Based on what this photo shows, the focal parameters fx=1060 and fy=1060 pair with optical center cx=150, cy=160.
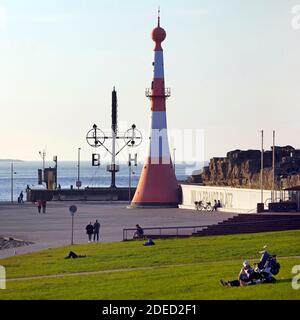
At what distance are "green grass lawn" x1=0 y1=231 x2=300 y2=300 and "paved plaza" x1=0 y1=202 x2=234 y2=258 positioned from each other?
16.3ft

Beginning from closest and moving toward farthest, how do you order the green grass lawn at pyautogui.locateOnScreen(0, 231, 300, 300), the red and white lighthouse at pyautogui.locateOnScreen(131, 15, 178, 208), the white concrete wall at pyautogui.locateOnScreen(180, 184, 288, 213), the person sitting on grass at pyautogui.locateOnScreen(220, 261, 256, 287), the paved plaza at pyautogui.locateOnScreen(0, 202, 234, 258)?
the green grass lawn at pyautogui.locateOnScreen(0, 231, 300, 300) → the person sitting on grass at pyautogui.locateOnScreen(220, 261, 256, 287) → the paved plaza at pyautogui.locateOnScreen(0, 202, 234, 258) → the white concrete wall at pyautogui.locateOnScreen(180, 184, 288, 213) → the red and white lighthouse at pyautogui.locateOnScreen(131, 15, 178, 208)

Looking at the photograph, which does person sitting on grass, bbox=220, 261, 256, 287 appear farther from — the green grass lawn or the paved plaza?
the paved plaza

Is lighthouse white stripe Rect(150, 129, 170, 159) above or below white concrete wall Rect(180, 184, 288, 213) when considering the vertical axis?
above

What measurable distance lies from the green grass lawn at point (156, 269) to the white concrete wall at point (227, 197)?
17.2 metres

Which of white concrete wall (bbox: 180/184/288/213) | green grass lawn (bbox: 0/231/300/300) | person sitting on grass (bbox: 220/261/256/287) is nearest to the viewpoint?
green grass lawn (bbox: 0/231/300/300)

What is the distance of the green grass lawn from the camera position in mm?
21766

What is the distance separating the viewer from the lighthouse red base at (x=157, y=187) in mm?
61916

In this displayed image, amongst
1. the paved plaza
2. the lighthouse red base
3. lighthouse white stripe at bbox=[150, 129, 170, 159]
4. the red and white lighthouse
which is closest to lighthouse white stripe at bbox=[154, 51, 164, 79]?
the red and white lighthouse

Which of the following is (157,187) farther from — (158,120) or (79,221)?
(79,221)

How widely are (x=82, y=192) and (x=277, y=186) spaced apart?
2840 centimetres

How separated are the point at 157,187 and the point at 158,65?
723 cm

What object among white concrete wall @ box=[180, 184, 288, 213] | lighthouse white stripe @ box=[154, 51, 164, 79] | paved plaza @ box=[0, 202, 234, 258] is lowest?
paved plaza @ box=[0, 202, 234, 258]

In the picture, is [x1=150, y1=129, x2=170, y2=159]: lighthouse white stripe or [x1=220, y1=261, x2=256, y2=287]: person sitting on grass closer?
[x1=220, y1=261, x2=256, y2=287]: person sitting on grass
